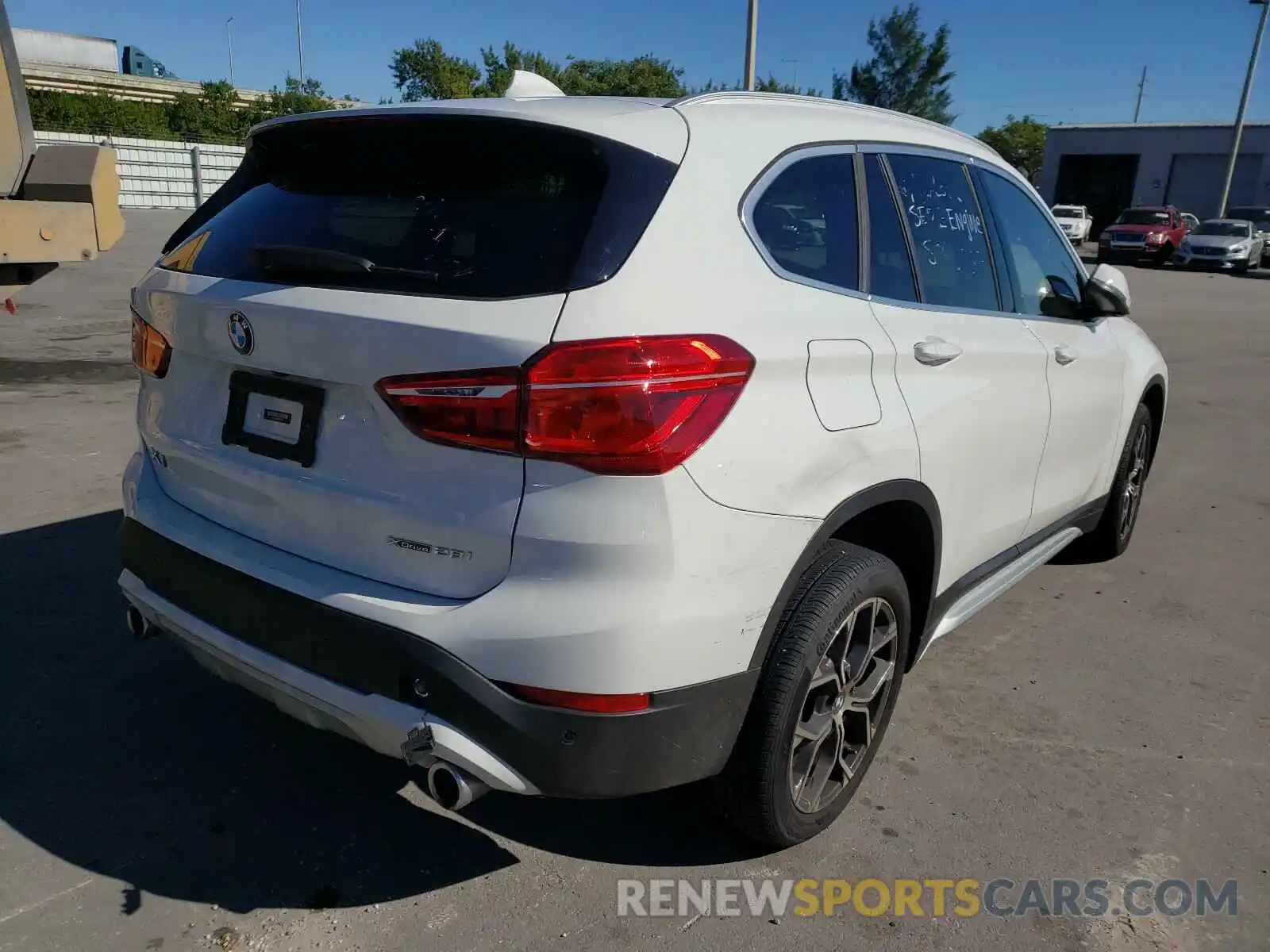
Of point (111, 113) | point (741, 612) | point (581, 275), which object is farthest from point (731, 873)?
point (111, 113)

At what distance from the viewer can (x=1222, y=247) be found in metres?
29.0

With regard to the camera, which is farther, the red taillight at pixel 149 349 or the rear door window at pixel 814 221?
the red taillight at pixel 149 349

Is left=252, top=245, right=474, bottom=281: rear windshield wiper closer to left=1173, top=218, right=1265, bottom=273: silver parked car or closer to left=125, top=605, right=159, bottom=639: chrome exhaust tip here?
left=125, top=605, right=159, bottom=639: chrome exhaust tip

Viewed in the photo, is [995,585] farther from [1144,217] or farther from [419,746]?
[1144,217]

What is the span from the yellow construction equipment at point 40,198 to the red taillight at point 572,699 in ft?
19.0

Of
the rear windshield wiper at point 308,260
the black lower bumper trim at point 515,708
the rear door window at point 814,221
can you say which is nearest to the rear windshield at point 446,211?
the rear windshield wiper at point 308,260

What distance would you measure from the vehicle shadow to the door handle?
1341 mm

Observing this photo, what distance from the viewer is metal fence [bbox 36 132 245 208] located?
75.8 feet

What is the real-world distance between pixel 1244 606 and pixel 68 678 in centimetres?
481

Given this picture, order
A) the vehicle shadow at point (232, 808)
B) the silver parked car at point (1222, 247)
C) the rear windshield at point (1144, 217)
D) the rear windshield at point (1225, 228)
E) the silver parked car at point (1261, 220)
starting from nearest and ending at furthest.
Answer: the vehicle shadow at point (232, 808) → the silver parked car at point (1222, 247) → the rear windshield at point (1225, 228) → the rear windshield at point (1144, 217) → the silver parked car at point (1261, 220)

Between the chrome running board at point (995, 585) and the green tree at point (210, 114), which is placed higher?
the green tree at point (210, 114)

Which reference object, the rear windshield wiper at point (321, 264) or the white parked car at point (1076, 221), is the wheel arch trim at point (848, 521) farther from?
the white parked car at point (1076, 221)

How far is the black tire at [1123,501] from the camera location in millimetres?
4629

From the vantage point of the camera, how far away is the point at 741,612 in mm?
2150
